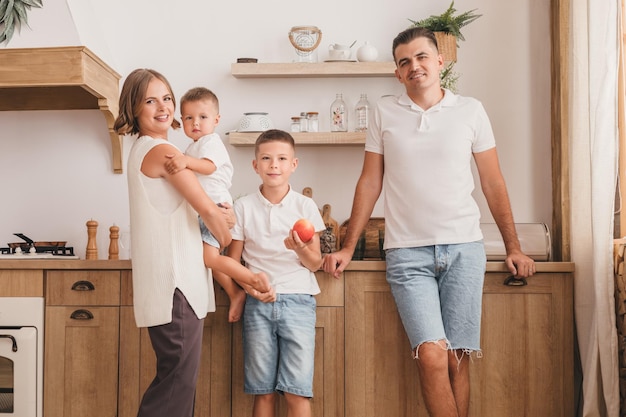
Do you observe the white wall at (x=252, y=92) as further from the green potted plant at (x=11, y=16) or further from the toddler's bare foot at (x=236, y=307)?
the toddler's bare foot at (x=236, y=307)

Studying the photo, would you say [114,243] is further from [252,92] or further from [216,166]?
[216,166]

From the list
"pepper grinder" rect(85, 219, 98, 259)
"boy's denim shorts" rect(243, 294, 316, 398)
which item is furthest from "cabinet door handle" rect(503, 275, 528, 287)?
"pepper grinder" rect(85, 219, 98, 259)

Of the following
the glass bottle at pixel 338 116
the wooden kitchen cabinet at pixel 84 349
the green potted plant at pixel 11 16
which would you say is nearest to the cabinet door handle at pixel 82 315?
the wooden kitchen cabinet at pixel 84 349

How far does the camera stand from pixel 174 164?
203 cm

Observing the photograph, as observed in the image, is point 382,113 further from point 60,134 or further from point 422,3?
point 60,134

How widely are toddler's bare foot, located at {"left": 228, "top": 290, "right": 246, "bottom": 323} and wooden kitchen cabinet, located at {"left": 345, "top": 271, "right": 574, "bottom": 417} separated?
1.40ft

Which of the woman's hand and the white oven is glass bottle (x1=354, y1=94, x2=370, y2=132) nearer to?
the woman's hand

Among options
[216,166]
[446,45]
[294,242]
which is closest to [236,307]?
[294,242]

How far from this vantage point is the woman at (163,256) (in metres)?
2.03

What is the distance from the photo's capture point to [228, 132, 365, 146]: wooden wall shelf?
3223mm

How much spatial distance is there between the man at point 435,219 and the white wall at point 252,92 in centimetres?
78

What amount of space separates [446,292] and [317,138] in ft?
3.52

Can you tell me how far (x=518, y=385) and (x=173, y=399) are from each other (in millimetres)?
1352

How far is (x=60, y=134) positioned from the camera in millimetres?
3471
